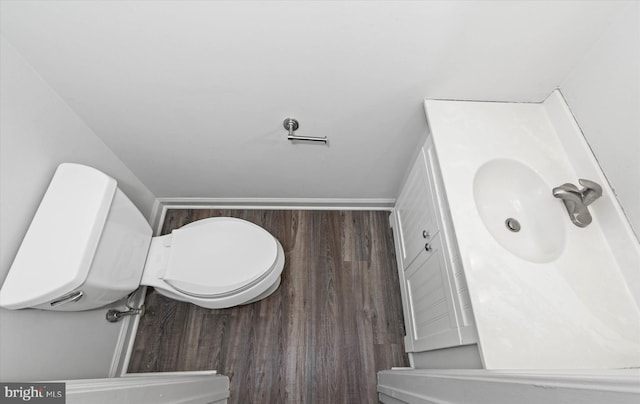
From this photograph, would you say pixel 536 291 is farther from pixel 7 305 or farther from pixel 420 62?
pixel 7 305

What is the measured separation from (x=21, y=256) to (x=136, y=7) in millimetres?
826

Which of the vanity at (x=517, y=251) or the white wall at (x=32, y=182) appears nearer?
the vanity at (x=517, y=251)

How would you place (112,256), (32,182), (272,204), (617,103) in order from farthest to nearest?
(272,204) < (112,256) < (32,182) < (617,103)

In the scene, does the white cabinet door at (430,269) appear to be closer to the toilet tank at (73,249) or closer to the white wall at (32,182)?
the toilet tank at (73,249)

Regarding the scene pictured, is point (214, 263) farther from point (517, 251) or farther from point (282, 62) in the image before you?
point (517, 251)

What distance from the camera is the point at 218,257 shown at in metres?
1.14

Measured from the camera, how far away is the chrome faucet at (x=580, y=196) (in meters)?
0.76

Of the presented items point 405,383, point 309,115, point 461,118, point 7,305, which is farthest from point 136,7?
point 405,383

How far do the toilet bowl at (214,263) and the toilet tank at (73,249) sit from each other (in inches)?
6.0

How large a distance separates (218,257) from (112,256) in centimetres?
38
